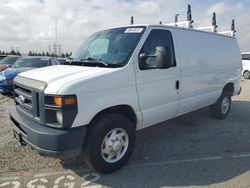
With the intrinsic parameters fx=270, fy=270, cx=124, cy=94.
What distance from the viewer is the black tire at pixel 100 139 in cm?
366

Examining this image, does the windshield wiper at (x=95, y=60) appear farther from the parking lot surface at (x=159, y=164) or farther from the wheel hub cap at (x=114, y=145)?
the parking lot surface at (x=159, y=164)

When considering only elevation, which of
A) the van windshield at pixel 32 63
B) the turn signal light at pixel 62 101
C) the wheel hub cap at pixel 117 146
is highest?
the van windshield at pixel 32 63

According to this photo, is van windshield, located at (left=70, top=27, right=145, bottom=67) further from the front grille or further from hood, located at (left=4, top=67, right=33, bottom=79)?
hood, located at (left=4, top=67, right=33, bottom=79)

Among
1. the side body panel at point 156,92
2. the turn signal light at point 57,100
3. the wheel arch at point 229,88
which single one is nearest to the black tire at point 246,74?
the wheel arch at point 229,88

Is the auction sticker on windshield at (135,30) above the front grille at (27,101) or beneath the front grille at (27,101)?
above

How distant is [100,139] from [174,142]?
2.10m

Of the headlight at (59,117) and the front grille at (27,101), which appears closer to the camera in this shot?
the headlight at (59,117)

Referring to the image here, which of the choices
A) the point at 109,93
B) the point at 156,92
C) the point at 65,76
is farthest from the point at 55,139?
the point at 156,92

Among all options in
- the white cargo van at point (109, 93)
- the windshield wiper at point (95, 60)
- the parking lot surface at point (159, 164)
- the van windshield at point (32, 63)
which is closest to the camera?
the white cargo van at point (109, 93)

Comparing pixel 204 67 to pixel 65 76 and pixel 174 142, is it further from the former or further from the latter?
pixel 65 76

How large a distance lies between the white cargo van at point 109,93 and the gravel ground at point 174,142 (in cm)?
60

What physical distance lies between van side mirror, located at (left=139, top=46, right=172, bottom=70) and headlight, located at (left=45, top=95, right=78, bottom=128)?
4.39 ft

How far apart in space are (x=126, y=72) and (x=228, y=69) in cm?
407

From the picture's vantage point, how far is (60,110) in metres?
3.31
